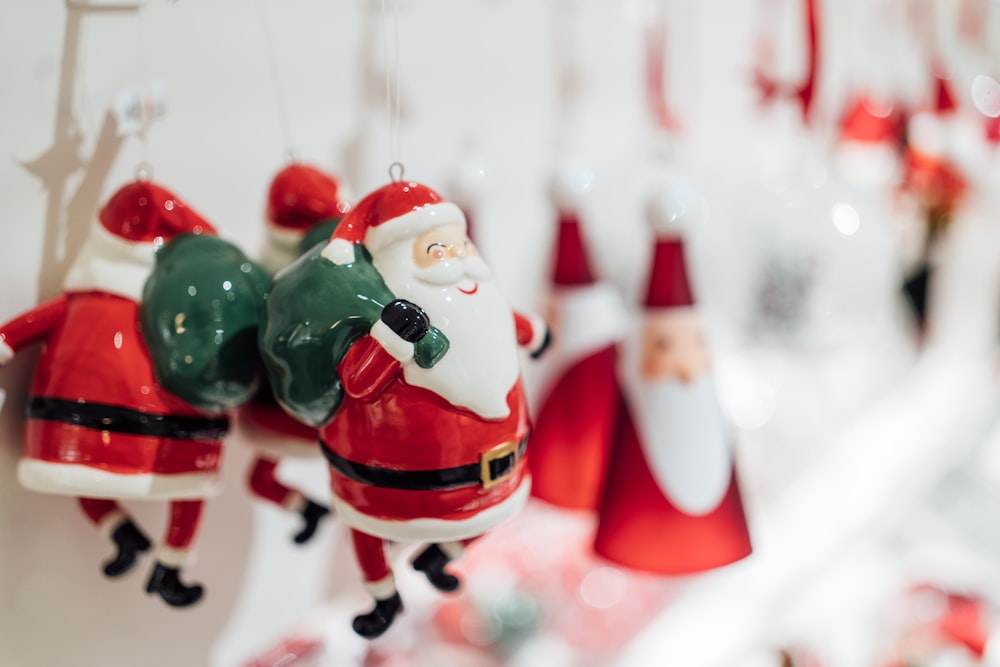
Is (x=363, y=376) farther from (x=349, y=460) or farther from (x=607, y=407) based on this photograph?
(x=607, y=407)

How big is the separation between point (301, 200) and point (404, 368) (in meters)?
0.17

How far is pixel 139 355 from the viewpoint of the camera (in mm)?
421

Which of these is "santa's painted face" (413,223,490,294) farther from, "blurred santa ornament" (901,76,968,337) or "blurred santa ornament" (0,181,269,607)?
"blurred santa ornament" (901,76,968,337)

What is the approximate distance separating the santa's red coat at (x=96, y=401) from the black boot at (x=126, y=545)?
6 centimetres

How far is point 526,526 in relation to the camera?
0.93 metres

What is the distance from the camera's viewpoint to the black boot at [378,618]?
0.45m

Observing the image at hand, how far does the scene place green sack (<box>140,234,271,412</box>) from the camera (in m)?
0.42

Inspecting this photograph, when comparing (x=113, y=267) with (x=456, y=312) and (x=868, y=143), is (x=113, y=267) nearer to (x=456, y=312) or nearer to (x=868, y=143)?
(x=456, y=312)

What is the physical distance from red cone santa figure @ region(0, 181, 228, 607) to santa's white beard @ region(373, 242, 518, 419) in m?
0.13

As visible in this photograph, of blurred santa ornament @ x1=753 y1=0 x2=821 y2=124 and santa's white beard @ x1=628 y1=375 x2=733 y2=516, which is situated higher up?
blurred santa ornament @ x1=753 y1=0 x2=821 y2=124

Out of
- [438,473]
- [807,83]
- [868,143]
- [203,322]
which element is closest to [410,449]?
[438,473]

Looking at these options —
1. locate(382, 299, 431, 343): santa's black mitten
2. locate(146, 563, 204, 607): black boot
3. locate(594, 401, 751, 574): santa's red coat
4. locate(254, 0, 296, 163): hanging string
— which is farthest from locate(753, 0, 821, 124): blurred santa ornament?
locate(146, 563, 204, 607): black boot

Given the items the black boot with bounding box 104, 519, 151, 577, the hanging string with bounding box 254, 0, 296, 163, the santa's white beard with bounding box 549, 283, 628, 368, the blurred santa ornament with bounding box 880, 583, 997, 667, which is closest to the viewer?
the black boot with bounding box 104, 519, 151, 577

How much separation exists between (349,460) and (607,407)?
335 mm
